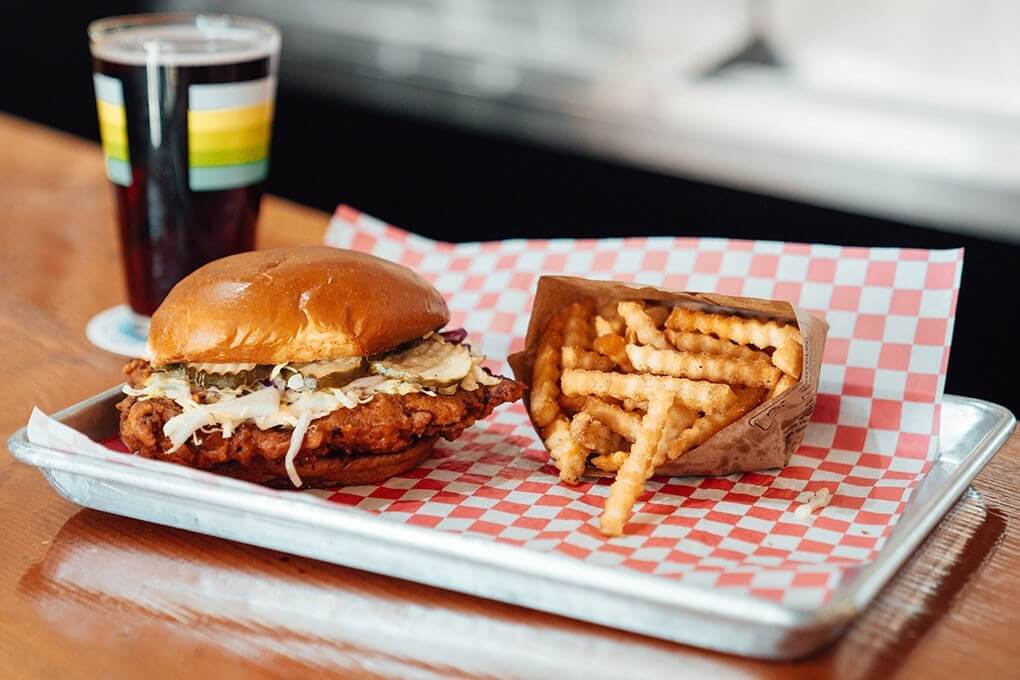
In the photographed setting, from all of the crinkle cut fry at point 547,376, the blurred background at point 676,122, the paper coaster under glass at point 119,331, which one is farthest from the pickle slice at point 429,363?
the blurred background at point 676,122

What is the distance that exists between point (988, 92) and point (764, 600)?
288 cm

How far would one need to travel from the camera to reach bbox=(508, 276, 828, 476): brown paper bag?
1.53m

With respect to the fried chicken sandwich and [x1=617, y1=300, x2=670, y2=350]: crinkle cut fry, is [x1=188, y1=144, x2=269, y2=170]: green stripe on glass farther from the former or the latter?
[x1=617, y1=300, x2=670, y2=350]: crinkle cut fry

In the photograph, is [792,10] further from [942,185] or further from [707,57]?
[942,185]

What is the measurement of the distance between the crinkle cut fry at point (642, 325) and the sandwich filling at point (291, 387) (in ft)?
0.65

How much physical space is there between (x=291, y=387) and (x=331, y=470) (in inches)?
4.5

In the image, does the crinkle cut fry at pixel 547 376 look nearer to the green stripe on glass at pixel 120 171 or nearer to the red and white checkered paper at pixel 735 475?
the red and white checkered paper at pixel 735 475

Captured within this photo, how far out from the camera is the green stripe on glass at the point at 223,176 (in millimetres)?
2076

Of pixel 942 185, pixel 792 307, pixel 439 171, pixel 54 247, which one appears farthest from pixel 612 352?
pixel 439 171

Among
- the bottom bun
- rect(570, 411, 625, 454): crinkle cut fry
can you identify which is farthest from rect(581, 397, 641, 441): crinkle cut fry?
the bottom bun

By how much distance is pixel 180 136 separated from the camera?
2.03 meters

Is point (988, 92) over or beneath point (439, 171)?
over

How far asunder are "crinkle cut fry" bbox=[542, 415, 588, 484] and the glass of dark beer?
858 millimetres

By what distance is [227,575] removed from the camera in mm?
1291
